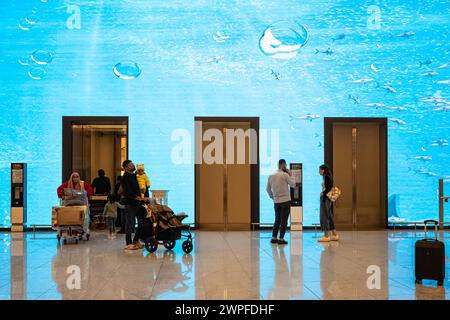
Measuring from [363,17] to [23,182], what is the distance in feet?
28.8

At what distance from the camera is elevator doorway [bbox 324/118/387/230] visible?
13.6 metres

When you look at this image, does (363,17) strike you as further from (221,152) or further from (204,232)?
(204,232)

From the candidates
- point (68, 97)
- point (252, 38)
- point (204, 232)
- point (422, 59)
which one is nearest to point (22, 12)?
point (68, 97)

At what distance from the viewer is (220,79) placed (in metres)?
13.2

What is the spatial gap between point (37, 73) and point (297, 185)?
21.3 ft

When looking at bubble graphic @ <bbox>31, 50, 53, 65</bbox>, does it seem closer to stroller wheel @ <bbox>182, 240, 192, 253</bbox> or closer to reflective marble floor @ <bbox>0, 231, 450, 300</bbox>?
reflective marble floor @ <bbox>0, 231, 450, 300</bbox>

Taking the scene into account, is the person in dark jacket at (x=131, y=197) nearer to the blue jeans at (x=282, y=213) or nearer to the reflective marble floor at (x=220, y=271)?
the reflective marble floor at (x=220, y=271)

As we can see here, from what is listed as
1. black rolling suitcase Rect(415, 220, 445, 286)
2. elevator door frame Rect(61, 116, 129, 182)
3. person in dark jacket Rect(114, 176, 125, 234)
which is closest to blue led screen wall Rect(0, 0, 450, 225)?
elevator door frame Rect(61, 116, 129, 182)

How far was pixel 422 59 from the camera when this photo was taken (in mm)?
13367

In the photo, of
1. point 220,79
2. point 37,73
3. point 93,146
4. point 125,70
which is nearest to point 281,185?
point 220,79

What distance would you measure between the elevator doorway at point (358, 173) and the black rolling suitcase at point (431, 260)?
7337 millimetres

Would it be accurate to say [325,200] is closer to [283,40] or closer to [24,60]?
[283,40]

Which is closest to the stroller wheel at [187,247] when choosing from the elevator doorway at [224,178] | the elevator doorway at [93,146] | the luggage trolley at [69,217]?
the luggage trolley at [69,217]

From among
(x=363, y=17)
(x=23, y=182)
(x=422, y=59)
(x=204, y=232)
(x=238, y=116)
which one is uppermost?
(x=363, y=17)
